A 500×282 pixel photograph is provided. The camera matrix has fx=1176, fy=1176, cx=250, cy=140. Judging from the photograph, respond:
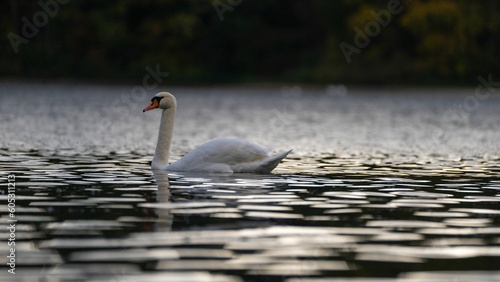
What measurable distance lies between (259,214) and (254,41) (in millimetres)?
68606

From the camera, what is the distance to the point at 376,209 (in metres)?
10.8

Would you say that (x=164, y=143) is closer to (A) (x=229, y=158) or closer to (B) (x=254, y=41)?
(A) (x=229, y=158)

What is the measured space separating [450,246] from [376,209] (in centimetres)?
231

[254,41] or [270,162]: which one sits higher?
[254,41]

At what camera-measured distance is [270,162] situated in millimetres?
14375

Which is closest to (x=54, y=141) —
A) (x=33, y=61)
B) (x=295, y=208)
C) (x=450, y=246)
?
(x=295, y=208)

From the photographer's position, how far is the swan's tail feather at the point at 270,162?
1431 cm

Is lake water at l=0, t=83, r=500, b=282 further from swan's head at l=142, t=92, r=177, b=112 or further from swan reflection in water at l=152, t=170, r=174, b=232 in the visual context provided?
swan's head at l=142, t=92, r=177, b=112

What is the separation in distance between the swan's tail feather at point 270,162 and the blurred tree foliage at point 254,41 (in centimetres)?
5443

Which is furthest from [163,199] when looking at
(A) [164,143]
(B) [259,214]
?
(A) [164,143]

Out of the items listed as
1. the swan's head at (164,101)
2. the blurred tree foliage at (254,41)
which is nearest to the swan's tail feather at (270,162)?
the swan's head at (164,101)

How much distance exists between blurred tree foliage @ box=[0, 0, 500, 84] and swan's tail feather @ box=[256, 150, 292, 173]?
54427mm

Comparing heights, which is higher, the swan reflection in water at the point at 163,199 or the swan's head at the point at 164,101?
the swan's head at the point at 164,101

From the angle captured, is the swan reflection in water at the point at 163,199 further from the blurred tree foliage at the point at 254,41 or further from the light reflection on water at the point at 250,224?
the blurred tree foliage at the point at 254,41
